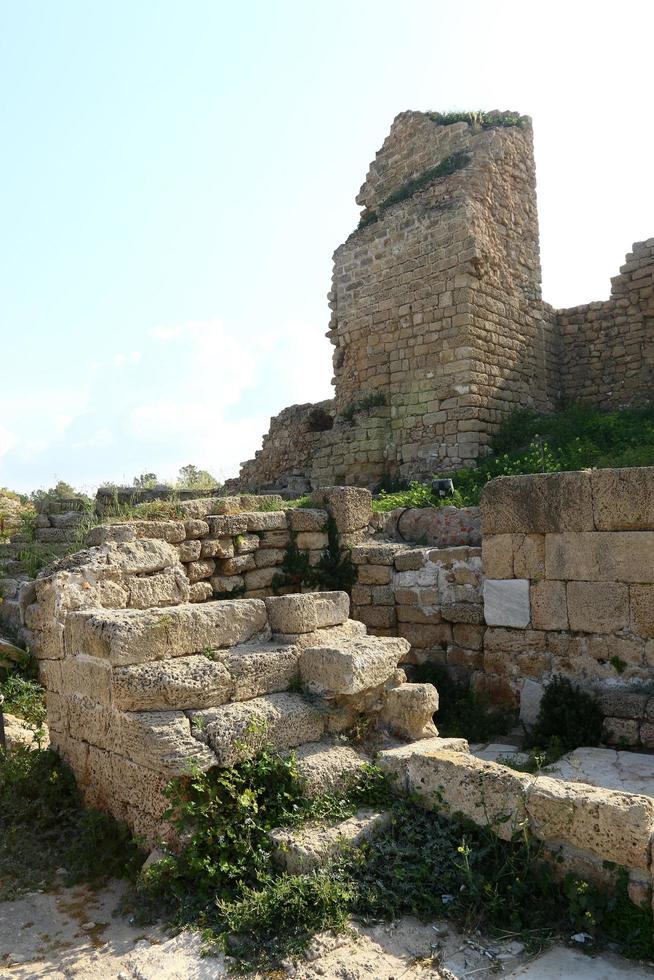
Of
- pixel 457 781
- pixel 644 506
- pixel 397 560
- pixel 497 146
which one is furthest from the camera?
pixel 497 146

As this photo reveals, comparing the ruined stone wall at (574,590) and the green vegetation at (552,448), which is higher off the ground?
the green vegetation at (552,448)

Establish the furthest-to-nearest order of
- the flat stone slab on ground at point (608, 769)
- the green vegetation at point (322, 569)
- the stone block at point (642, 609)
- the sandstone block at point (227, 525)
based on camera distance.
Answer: the green vegetation at point (322, 569) → the sandstone block at point (227, 525) → the stone block at point (642, 609) → the flat stone slab on ground at point (608, 769)

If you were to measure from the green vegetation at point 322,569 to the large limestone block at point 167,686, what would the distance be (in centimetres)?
276

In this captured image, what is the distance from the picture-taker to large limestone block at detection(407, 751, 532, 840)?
3.71m

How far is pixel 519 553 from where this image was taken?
20.8 ft

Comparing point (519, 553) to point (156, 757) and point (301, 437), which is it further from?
point (301, 437)

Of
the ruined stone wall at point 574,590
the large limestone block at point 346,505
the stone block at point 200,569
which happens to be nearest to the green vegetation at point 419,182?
the large limestone block at point 346,505

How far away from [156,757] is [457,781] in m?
1.57

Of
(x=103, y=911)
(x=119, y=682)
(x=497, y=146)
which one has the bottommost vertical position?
(x=103, y=911)

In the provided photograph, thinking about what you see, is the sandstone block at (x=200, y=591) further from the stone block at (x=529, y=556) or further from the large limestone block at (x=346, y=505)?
the stone block at (x=529, y=556)

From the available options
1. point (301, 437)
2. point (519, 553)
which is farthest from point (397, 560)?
point (301, 437)

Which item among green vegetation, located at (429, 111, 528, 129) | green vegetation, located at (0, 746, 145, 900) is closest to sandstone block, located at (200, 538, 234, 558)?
green vegetation, located at (0, 746, 145, 900)

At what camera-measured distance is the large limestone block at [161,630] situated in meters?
4.10

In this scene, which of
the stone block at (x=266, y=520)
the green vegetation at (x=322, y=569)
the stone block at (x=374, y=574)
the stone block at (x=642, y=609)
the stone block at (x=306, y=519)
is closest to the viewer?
the stone block at (x=642, y=609)
